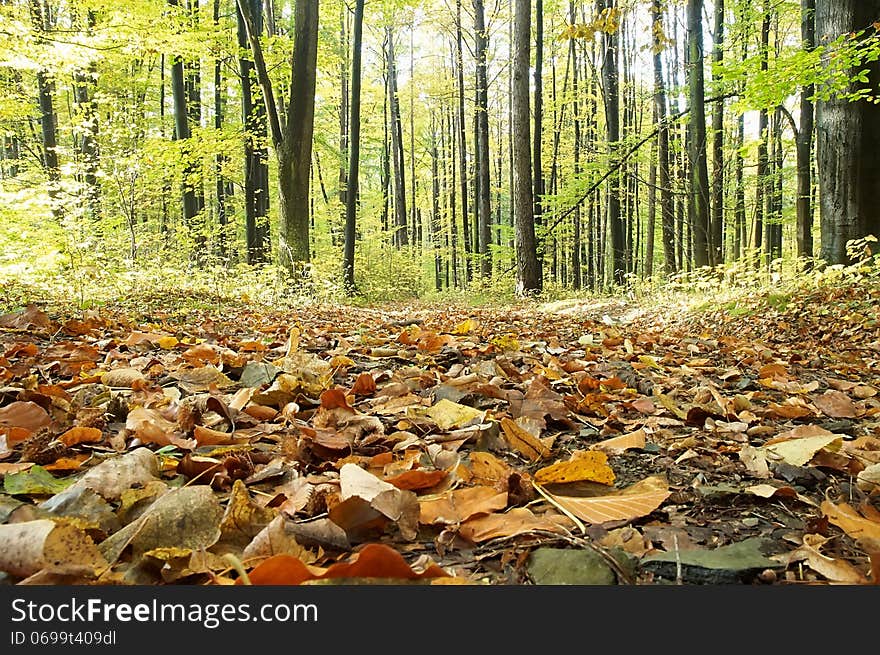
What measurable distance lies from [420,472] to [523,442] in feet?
1.28

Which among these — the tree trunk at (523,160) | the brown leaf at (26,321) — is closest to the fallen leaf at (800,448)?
the brown leaf at (26,321)

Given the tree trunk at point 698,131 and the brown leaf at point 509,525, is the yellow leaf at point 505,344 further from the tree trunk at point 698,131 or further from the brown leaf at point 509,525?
the tree trunk at point 698,131

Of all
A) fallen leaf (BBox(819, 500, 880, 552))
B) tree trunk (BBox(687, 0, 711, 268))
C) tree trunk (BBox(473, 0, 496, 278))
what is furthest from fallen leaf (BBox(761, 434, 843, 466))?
tree trunk (BBox(473, 0, 496, 278))

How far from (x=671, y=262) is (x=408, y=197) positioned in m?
33.0

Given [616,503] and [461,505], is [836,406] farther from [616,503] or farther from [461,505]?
[461,505]

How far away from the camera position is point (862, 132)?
20.5 ft

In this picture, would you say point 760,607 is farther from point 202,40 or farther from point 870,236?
point 202,40

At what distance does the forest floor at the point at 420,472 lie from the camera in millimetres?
846

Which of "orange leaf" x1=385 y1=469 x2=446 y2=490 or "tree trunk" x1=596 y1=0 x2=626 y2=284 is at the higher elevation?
"tree trunk" x1=596 y1=0 x2=626 y2=284

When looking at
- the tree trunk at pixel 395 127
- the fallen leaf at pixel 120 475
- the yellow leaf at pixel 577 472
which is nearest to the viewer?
the fallen leaf at pixel 120 475

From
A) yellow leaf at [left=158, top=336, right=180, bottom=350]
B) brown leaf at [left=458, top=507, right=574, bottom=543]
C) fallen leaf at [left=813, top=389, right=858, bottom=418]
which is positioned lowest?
fallen leaf at [left=813, top=389, right=858, bottom=418]

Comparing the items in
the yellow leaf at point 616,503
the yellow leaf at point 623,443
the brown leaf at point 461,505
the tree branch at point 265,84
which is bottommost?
the yellow leaf at point 623,443

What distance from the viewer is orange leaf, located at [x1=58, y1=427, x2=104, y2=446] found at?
1.35 metres

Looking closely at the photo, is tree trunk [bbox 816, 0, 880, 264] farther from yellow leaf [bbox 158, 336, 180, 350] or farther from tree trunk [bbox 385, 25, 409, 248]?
tree trunk [bbox 385, 25, 409, 248]
